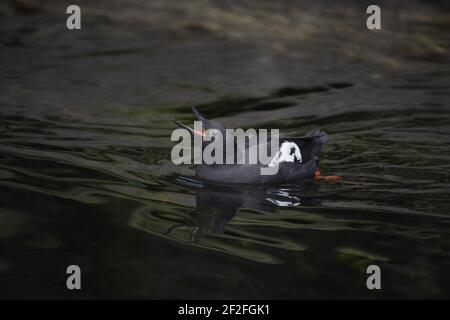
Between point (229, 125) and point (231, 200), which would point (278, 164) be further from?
point (229, 125)

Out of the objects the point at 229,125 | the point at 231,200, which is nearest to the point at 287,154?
the point at 231,200

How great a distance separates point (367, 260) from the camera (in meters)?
4.74

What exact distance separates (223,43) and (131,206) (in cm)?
581

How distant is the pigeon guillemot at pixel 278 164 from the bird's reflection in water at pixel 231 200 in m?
0.09

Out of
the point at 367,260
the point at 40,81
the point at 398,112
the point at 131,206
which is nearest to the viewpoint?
the point at 367,260

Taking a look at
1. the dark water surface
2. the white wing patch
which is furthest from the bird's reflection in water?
the white wing patch

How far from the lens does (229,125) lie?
853 centimetres

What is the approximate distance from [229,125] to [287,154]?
2011mm

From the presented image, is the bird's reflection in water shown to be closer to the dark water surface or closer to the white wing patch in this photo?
the dark water surface

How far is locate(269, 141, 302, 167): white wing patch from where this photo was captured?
254 inches

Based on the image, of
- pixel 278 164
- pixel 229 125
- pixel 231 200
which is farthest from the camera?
pixel 229 125

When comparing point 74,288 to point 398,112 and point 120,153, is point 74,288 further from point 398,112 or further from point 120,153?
point 398,112

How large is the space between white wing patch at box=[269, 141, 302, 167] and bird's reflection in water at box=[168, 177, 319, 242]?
241mm
